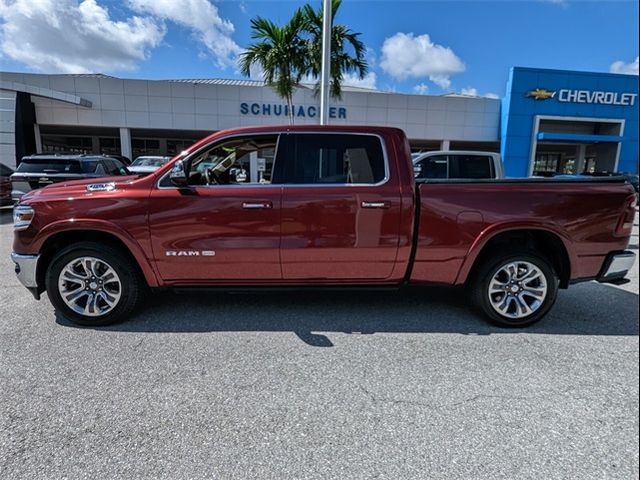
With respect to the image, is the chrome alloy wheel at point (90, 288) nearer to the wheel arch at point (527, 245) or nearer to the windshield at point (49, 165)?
the wheel arch at point (527, 245)

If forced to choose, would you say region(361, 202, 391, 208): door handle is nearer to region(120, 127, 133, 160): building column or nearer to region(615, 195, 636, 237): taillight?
region(615, 195, 636, 237): taillight

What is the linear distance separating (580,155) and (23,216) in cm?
3266

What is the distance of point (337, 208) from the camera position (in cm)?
367

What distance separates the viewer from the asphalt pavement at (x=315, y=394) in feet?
6.95

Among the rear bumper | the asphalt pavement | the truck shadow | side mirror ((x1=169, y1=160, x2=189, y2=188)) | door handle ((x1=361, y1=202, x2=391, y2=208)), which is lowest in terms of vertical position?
the asphalt pavement

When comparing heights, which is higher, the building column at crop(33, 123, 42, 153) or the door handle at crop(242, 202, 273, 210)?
the building column at crop(33, 123, 42, 153)

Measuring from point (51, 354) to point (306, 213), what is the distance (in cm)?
250

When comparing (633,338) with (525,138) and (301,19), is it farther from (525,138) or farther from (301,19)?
(525,138)

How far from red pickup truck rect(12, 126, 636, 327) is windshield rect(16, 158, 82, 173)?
746 centimetres

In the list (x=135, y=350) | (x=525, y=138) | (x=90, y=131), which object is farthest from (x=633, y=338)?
(x=90, y=131)

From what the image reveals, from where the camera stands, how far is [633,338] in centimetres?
373

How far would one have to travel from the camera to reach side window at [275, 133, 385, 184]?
376 cm

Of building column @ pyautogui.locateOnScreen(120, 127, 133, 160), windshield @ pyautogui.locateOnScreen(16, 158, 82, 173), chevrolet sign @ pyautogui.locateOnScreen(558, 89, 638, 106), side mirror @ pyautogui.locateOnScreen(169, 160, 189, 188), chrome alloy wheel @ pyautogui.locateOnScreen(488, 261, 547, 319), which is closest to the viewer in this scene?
side mirror @ pyautogui.locateOnScreen(169, 160, 189, 188)

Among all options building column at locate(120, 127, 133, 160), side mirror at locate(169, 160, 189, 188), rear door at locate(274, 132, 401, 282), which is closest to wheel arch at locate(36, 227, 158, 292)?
side mirror at locate(169, 160, 189, 188)
